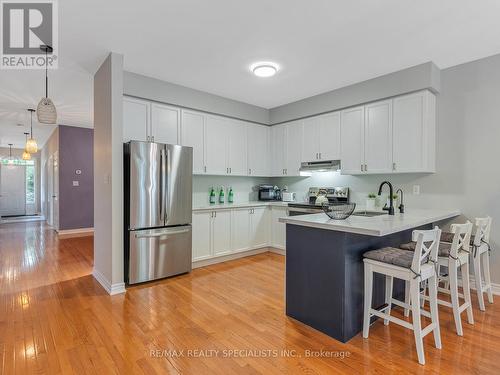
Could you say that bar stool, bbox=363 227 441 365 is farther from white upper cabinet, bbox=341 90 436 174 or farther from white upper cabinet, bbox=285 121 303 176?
white upper cabinet, bbox=285 121 303 176

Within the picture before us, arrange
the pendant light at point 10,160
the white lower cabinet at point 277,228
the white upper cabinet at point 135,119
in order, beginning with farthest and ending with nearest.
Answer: the pendant light at point 10,160 → the white lower cabinet at point 277,228 → the white upper cabinet at point 135,119

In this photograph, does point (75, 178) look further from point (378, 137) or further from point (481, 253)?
point (481, 253)

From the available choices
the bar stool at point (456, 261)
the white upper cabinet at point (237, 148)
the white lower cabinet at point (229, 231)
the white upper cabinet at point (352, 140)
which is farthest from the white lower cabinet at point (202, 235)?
→ the bar stool at point (456, 261)

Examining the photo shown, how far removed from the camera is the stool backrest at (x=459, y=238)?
225 centimetres

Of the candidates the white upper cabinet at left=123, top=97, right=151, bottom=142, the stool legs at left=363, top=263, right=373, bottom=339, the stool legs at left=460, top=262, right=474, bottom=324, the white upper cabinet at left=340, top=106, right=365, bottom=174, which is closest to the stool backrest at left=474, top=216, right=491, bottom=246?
the stool legs at left=460, top=262, right=474, bottom=324

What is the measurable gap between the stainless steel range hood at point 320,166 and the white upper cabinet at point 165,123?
214cm

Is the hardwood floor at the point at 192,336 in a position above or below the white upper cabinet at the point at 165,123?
below

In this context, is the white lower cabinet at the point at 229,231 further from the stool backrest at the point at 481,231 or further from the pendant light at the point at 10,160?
the pendant light at the point at 10,160

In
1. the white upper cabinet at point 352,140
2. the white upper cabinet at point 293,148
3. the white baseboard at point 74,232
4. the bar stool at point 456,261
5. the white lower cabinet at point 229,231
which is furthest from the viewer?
the white baseboard at point 74,232

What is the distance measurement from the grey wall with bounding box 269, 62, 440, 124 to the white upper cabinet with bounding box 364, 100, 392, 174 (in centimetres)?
15

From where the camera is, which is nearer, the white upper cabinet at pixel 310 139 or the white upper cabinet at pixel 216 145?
the white upper cabinet at pixel 216 145

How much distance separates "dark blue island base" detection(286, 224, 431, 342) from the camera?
215 centimetres

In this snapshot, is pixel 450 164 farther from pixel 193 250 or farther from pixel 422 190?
pixel 193 250

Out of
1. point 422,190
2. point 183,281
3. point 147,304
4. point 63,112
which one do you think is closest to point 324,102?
point 422,190
